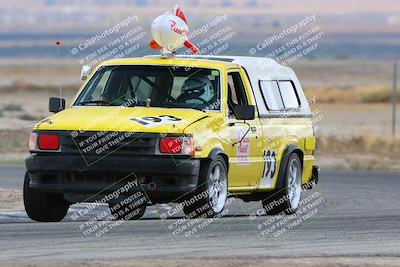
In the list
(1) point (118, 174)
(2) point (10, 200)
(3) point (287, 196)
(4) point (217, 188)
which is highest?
(1) point (118, 174)

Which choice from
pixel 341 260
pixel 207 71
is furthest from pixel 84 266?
pixel 207 71

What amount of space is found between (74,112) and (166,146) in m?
1.40

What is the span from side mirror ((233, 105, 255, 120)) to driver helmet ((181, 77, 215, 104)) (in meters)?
0.36

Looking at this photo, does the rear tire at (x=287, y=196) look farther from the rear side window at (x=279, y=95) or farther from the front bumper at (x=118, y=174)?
the front bumper at (x=118, y=174)

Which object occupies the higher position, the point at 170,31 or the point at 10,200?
the point at 170,31

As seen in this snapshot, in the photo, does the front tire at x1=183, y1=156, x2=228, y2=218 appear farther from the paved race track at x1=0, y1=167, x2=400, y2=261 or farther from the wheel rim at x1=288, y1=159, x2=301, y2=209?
the wheel rim at x1=288, y1=159, x2=301, y2=209

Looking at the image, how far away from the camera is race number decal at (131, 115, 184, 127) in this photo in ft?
48.1

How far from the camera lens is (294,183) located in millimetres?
17750

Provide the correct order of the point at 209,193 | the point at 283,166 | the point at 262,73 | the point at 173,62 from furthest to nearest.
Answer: the point at 262,73 < the point at 283,166 < the point at 173,62 < the point at 209,193

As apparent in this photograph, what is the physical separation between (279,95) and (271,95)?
36 centimetres

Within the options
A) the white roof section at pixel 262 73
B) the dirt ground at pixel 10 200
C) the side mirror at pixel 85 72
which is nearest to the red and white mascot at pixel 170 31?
the white roof section at pixel 262 73

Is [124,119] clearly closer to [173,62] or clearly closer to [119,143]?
[119,143]

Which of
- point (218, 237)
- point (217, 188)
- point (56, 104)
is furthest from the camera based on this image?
point (56, 104)

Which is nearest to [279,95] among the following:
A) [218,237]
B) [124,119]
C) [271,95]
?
[271,95]
